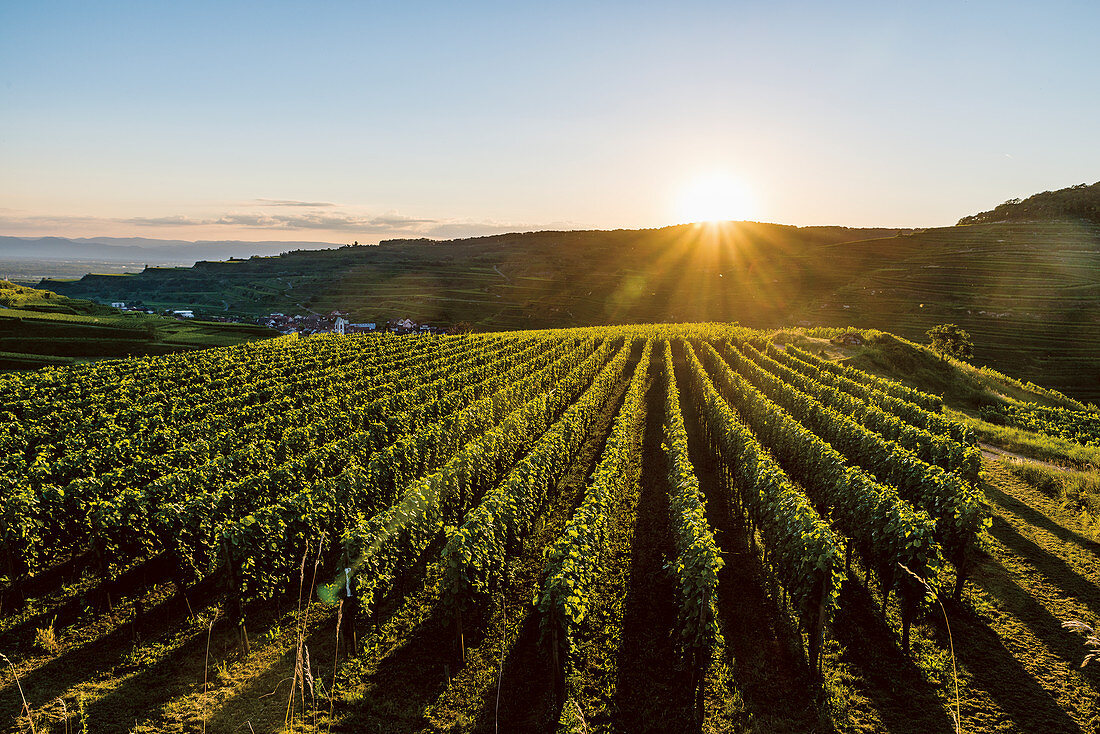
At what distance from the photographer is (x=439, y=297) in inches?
5556

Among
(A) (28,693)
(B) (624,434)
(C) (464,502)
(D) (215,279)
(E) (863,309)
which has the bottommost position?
(A) (28,693)

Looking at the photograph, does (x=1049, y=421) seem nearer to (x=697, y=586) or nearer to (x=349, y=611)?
(x=697, y=586)

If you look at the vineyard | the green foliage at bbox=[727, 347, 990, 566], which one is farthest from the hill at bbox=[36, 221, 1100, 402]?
the vineyard

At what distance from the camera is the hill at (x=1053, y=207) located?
13250 centimetres

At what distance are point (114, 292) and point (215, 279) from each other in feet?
108

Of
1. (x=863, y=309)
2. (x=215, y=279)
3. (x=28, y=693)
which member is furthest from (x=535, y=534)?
(x=215, y=279)

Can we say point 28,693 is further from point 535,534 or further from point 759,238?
point 759,238

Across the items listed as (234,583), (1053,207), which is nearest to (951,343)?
(234,583)

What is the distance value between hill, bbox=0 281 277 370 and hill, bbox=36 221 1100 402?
5397cm

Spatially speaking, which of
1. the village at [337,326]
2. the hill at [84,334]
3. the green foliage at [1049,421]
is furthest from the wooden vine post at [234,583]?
the village at [337,326]

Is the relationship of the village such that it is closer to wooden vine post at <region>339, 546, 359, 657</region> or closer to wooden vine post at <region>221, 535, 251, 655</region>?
wooden vine post at <region>221, 535, 251, 655</region>

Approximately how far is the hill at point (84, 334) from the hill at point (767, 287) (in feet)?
177

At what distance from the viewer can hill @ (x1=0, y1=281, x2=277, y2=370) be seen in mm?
52938

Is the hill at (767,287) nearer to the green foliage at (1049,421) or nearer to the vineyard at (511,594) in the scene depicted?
the green foliage at (1049,421)
